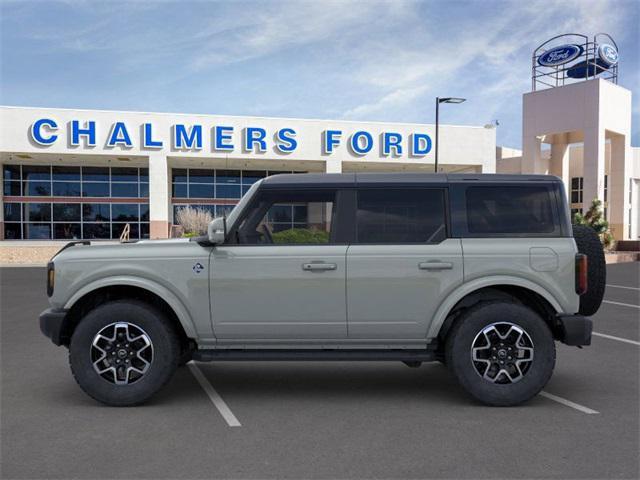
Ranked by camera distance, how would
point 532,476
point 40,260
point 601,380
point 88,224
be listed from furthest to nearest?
point 88,224 → point 40,260 → point 601,380 → point 532,476

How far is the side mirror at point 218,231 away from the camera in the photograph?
16.3ft

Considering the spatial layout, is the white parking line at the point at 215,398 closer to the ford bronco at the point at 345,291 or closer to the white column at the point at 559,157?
the ford bronco at the point at 345,291

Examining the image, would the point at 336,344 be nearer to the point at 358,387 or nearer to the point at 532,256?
the point at 358,387

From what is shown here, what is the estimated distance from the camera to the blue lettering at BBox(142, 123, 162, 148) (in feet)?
99.7

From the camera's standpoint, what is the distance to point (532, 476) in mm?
3613

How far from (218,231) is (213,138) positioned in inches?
1066

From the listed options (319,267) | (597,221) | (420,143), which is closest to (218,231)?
(319,267)

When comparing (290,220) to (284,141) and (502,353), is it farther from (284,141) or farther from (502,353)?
(284,141)

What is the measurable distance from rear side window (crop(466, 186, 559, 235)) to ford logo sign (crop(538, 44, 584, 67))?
105 ft

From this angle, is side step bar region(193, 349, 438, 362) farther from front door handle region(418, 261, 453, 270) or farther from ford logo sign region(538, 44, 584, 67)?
ford logo sign region(538, 44, 584, 67)

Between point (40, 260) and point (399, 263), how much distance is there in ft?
85.9

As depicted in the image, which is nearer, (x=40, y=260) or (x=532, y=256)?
(x=532, y=256)

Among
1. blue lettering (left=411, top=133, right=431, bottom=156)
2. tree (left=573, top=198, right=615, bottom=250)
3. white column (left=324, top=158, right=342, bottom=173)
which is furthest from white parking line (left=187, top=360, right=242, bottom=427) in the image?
blue lettering (left=411, top=133, right=431, bottom=156)

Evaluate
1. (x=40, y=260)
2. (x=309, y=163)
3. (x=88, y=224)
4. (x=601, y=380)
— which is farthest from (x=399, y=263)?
(x=88, y=224)
